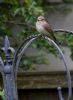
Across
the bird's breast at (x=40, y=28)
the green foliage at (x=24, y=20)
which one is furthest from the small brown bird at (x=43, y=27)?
the green foliage at (x=24, y=20)

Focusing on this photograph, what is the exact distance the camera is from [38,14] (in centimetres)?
485

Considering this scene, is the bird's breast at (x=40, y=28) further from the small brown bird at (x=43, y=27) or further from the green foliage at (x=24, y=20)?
the green foliage at (x=24, y=20)

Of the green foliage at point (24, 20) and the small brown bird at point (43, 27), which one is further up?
the small brown bird at point (43, 27)

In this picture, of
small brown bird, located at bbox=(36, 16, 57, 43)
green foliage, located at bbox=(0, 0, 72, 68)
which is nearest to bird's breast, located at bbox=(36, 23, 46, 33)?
small brown bird, located at bbox=(36, 16, 57, 43)

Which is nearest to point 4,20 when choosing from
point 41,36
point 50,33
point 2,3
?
point 2,3

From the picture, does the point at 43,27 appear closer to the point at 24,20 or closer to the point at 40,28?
the point at 40,28

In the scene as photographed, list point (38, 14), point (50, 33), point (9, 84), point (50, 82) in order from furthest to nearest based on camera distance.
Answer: point (50, 82) → point (38, 14) → point (50, 33) → point (9, 84)

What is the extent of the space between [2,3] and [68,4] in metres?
1.06

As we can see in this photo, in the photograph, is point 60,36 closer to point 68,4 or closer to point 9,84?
point 68,4

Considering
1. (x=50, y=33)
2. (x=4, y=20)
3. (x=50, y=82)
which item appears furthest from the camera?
(x=50, y=82)

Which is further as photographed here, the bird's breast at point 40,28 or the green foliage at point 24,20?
the green foliage at point 24,20

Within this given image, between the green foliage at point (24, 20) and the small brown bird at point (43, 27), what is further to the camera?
the green foliage at point (24, 20)

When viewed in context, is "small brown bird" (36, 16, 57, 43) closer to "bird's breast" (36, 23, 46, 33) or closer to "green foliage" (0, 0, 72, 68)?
"bird's breast" (36, 23, 46, 33)

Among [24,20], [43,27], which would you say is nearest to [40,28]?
[43,27]
